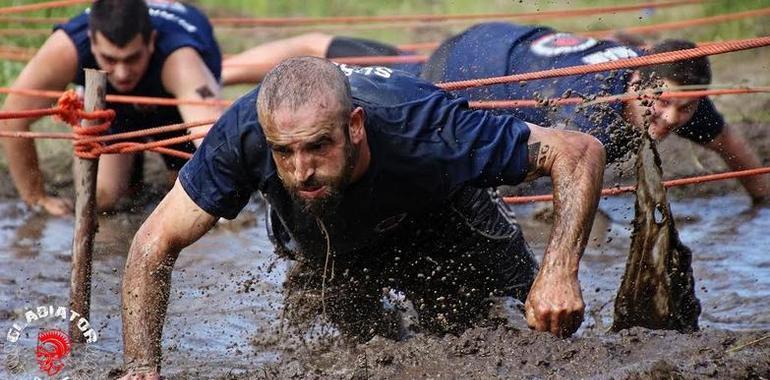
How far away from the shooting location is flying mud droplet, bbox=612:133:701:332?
4082mm

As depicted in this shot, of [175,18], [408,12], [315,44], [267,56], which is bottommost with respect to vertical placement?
[408,12]

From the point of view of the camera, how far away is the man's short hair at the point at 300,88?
3.61 m

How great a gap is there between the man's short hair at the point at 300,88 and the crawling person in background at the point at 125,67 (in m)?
2.91

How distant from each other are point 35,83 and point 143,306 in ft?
11.3

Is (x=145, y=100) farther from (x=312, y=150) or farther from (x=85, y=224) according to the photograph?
(x=312, y=150)

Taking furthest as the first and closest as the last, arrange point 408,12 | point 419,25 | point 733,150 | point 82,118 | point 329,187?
1. point 408,12
2. point 419,25
3. point 733,150
4. point 82,118
5. point 329,187

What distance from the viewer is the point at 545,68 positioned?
229 inches

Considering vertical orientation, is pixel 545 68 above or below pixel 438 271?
above

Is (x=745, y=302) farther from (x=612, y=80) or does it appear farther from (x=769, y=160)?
(x=769, y=160)

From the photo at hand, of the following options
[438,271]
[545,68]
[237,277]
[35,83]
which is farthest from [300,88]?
[35,83]

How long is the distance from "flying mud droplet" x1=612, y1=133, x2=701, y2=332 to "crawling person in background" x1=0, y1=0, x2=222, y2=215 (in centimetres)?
301

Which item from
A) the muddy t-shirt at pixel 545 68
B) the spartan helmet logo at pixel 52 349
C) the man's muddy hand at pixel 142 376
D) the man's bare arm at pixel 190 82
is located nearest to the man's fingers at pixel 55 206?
the man's bare arm at pixel 190 82

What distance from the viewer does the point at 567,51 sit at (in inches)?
233

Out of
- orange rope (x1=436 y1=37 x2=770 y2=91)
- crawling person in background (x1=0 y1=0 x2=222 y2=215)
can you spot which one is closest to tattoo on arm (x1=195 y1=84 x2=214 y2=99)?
crawling person in background (x1=0 y1=0 x2=222 y2=215)
